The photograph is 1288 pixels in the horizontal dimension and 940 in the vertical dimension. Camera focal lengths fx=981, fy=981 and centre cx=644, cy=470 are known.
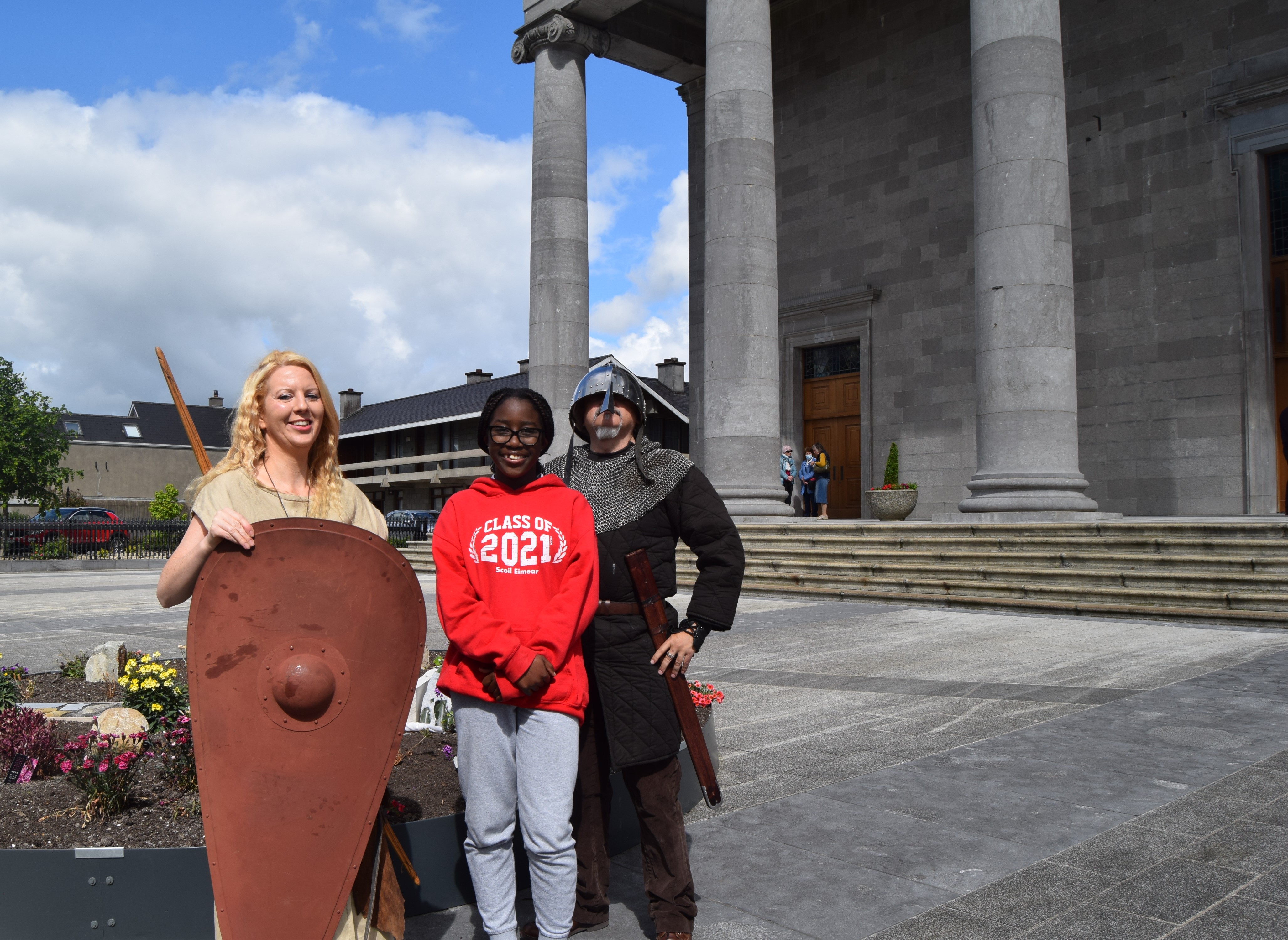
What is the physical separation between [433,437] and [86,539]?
29.9 metres

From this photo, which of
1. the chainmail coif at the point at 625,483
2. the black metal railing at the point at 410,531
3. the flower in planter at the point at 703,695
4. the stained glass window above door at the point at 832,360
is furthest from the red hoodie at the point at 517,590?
the black metal railing at the point at 410,531

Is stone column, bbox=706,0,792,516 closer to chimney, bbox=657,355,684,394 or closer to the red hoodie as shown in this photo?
the red hoodie

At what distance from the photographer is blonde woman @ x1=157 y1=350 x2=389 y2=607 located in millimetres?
2666

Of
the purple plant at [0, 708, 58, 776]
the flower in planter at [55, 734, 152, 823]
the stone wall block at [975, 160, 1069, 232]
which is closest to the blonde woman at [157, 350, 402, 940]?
the flower in planter at [55, 734, 152, 823]

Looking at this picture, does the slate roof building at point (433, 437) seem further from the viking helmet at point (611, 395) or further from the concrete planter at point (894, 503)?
the viking helmet at point (611, 395)

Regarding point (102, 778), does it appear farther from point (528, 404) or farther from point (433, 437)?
point (433, 437)

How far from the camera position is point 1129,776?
190 inches

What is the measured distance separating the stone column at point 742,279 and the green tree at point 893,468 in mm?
3902

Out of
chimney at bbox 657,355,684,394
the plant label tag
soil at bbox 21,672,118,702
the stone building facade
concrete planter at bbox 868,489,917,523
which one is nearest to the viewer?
the plant label tag

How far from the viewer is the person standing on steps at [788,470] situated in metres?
22.1

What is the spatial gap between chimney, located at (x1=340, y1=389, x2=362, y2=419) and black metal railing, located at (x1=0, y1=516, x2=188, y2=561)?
38463 mm

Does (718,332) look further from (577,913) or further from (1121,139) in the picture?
(577,913)

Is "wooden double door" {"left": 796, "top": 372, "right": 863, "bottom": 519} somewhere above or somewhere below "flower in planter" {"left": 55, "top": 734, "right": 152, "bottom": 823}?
above

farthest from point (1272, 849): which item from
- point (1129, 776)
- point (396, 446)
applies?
point (396, 446)
